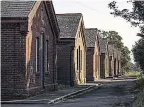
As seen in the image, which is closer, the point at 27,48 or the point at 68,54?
the point at 27,48

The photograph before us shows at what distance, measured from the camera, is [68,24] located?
42.4 metres

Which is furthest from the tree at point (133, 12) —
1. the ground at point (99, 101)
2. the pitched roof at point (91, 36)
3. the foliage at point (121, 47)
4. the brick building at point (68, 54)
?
the foliage at point (121, 47)

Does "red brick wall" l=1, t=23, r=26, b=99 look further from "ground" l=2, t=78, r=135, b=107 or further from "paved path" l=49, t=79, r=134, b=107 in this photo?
"paved path" l=49, t=79, r=134, b=107

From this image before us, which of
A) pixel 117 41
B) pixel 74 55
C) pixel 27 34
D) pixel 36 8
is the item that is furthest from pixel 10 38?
pixel 117 41

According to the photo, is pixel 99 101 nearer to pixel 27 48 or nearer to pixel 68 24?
pixel 27 48

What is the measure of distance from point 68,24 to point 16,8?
760 inches

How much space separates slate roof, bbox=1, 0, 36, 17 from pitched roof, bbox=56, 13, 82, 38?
15.5m

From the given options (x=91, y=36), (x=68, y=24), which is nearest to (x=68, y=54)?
(x=68, y=24)

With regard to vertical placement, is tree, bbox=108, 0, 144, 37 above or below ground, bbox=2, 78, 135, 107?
above

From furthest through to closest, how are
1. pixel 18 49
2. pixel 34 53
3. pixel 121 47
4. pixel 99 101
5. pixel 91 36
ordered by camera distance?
1. pixel 121 47
2. pixel 91 36
3. pixel 34 53
4. pixel 99 101
5. pixel 18 49

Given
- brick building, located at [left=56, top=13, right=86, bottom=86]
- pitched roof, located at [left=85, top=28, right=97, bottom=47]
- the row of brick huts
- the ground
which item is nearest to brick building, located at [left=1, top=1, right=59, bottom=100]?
the row of brick huts

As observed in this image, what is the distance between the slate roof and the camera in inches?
896

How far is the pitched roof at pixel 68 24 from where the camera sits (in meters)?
40.0

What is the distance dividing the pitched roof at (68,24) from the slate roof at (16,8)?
1546cm
